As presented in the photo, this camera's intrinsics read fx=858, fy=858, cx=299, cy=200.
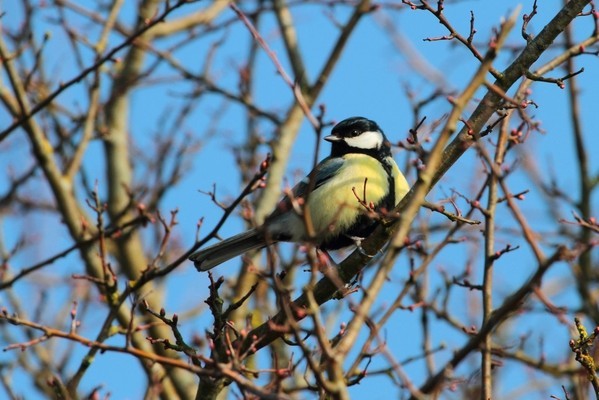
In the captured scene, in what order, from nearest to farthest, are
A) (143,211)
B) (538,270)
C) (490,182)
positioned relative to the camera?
(538,270) < (490,182) < (143,211)

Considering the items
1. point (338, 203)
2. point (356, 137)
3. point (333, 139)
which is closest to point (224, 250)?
point (338, 203)

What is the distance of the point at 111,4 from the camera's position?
8.08m

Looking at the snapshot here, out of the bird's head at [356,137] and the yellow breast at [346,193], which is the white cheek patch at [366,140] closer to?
the bird's head at [356,137]

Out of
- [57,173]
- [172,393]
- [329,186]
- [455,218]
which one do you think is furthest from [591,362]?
[57,173]

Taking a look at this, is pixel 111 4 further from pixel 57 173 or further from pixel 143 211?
pixel 143 211

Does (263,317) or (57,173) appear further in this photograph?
→ (263,317)

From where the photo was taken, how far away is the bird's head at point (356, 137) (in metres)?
6.14

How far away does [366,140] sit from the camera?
244 inches

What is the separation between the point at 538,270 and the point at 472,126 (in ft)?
5.72

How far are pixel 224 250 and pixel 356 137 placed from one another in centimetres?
145

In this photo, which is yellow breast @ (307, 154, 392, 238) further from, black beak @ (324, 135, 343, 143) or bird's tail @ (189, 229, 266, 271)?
black beak @ (324, 135, 343, 143)

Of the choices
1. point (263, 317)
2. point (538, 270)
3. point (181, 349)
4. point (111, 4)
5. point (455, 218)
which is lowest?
point (538, 270)

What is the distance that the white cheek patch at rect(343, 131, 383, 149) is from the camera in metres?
A: 6.13

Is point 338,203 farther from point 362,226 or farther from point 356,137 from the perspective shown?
point 356,137
